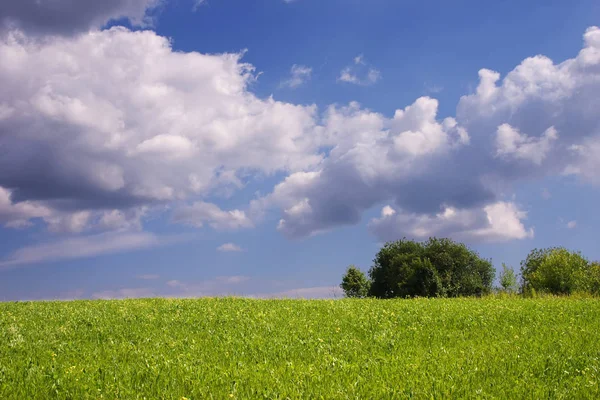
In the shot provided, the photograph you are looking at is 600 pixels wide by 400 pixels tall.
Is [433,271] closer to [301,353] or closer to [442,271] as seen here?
[442,271]

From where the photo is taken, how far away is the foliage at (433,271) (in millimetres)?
50562

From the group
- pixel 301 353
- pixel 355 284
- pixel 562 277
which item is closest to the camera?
pixel 301 353

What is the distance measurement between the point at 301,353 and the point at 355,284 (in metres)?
46.5

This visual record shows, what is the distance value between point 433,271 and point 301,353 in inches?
1586

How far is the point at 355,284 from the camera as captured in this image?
58406mm

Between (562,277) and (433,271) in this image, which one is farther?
(433,271)

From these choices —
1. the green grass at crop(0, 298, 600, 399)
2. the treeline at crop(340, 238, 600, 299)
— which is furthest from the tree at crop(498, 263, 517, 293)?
the green grass at crop(0, 298, 600, 399)

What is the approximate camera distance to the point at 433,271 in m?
50.4

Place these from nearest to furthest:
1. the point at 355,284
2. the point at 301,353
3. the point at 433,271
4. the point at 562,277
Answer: the point at 301,353, the point at 562,277, the point at 433,271, the point at 355,284

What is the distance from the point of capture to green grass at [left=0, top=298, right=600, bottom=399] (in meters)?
10.0

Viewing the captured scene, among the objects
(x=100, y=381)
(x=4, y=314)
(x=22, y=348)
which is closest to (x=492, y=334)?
(x=100, y=381)

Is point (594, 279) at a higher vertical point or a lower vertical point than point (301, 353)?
higher

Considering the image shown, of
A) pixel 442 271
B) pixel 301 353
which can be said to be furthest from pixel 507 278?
pixel 301 353

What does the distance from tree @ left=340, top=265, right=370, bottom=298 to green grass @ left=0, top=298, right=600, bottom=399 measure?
3832cm
